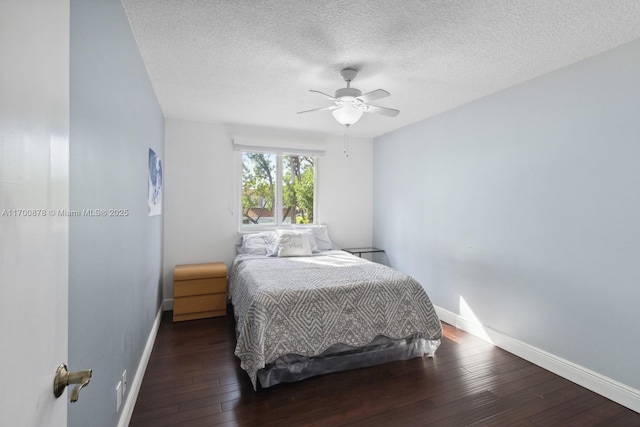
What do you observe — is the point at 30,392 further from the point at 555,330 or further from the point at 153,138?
the point at 555,330

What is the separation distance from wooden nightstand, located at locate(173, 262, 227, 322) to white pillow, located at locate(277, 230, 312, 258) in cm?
72

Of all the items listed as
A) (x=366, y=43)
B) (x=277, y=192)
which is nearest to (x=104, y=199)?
(x=366, y=43)

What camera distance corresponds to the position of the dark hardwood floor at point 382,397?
5.90 ft

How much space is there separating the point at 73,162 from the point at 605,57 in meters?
3.19

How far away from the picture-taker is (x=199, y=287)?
130 inches

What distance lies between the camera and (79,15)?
40.6 inches

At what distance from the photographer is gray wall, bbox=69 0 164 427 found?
1017 millimetres

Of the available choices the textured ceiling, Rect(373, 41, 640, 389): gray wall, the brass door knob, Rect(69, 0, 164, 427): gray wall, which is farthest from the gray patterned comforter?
the textured ceiling

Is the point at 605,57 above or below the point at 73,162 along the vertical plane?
above

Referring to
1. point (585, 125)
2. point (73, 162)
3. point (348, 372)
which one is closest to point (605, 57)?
point (585, 125)

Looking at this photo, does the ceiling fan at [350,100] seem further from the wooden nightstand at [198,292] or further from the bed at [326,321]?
the wooden nightstand at [198,292]

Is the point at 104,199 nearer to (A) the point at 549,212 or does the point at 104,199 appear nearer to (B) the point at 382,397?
(B) the point at 382,397

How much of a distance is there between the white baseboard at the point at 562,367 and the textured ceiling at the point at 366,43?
231 cm

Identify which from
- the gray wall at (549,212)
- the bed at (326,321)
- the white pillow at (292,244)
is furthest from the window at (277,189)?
the gray wall at (549,212)
